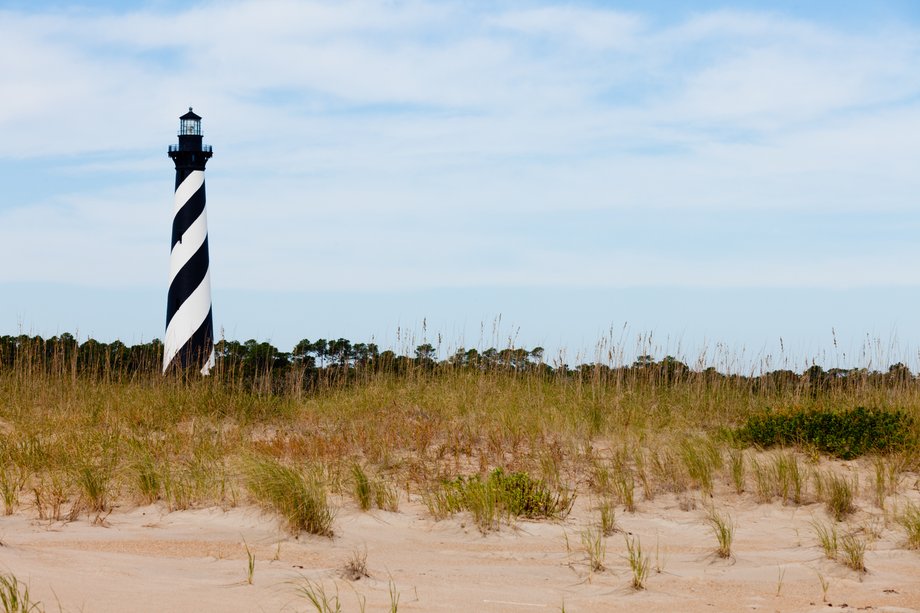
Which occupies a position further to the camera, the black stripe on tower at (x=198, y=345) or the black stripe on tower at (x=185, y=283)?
the black stripe on tower at (x=185, y=283)

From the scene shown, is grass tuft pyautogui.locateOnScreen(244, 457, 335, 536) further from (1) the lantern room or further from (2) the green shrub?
(1) the lantern room

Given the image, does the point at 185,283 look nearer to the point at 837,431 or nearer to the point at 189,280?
the point at 189,280

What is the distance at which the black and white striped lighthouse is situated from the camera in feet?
57.8

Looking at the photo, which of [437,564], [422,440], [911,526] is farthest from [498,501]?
[911,526]

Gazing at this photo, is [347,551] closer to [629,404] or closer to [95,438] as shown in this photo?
[95,438]

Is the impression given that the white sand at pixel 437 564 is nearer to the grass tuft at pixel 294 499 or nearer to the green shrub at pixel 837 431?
the grass tuft at pixel 294 499

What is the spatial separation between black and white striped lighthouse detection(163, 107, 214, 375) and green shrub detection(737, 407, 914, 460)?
1233 centimetres

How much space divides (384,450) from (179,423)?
2910 millimetres

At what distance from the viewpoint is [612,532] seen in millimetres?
5125

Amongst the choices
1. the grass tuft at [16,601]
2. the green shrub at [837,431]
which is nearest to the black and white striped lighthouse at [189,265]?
the green shrub at [837,431]

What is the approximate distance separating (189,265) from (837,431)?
13.7 m

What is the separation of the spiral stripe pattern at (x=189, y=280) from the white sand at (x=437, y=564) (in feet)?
41.3

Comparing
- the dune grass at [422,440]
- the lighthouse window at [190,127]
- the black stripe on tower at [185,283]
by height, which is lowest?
the dune grass at [422,440]

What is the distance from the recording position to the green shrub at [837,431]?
713 cm
